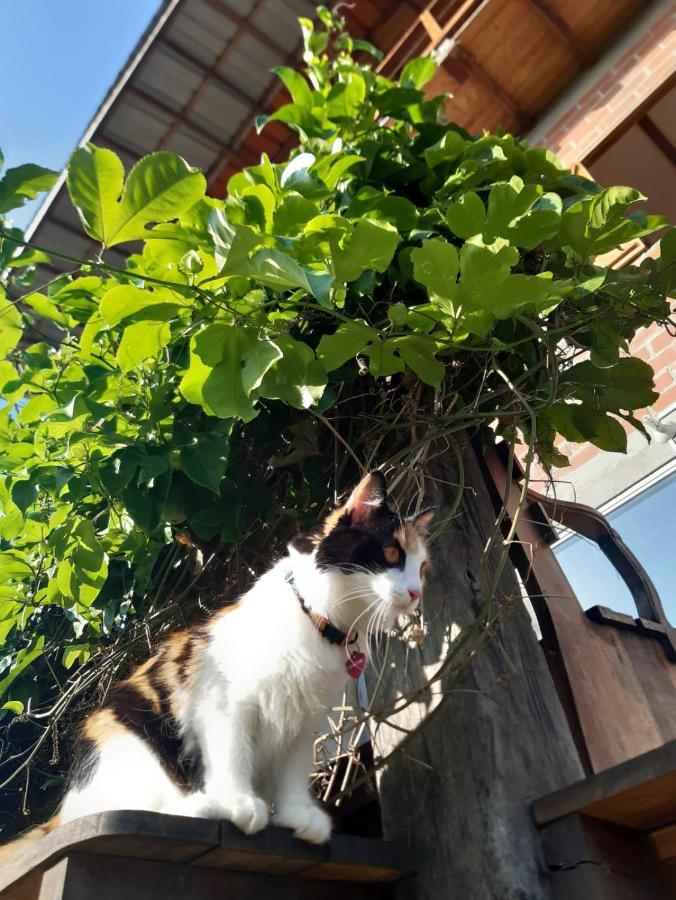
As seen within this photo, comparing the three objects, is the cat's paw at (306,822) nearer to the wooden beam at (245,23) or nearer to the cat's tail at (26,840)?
the cat's tail at (26,840)

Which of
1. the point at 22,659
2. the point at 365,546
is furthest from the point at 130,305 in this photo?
the point at 22,659

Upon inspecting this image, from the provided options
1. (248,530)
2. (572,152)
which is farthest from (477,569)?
(572,152)

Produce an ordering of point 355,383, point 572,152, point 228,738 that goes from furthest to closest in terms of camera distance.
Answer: point 572,152
point 355,383
point 228,738

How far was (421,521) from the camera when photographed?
1060 mm

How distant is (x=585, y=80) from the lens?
3332 millimetres

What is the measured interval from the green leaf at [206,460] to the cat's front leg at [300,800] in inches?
14.6

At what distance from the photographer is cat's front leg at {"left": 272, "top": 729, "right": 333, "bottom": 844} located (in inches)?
32.7

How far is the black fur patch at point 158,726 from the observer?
36.5 inches

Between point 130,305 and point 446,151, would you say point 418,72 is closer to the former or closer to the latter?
point 446,151

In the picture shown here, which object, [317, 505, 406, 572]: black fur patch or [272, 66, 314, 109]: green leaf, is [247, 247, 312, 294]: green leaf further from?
[272, 66, 314, 109]: green leaf

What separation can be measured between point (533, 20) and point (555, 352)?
2.81 meters

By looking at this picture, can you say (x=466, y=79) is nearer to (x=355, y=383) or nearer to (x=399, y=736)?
(x=355, y=383)

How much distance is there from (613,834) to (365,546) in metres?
0.46

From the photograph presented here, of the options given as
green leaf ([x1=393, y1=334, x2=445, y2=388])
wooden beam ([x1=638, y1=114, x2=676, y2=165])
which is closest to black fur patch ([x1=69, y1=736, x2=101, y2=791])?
green leaf ([x1=393, y1=334, x2=445, y2=388])
